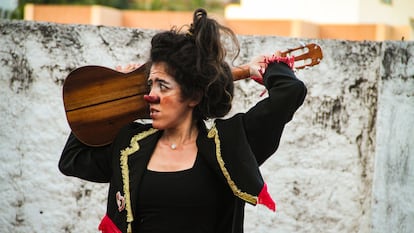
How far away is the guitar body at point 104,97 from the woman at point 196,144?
0.47 feet

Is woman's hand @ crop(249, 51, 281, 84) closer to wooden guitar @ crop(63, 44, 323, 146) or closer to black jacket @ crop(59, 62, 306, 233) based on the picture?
black jacket @ crop(59, 62, 306, 233)

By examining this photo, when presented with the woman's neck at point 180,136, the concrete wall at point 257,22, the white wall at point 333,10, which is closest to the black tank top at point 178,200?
the woman's neck at point 180,136

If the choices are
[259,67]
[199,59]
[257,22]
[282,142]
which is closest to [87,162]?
[199,59]

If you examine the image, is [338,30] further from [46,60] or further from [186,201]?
[186,201]

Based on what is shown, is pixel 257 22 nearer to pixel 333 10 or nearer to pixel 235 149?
pixel 333 10

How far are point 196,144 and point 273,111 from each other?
31 cm

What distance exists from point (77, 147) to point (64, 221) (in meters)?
1.39

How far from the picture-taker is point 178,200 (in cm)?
271

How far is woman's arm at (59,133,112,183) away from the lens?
9.73 feet

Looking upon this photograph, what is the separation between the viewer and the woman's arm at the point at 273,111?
270 cm

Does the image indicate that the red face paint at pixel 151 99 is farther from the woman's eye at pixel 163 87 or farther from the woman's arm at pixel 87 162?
the woman's arm at pixel 87 162

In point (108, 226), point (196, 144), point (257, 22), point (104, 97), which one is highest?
point (104, 97)

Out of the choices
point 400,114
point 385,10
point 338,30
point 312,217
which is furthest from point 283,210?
point 385,10

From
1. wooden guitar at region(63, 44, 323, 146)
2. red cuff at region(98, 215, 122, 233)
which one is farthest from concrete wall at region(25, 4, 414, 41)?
red cuff at region(98, 215, 122, 233)
